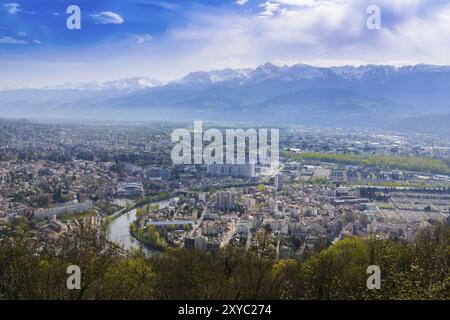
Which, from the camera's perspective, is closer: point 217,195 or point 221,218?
point 221,218

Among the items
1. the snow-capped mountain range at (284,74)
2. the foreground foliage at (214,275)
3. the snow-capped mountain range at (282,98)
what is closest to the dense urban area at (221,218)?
the foreground foliage at (214,275)

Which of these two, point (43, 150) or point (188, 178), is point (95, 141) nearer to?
point (43, 150)

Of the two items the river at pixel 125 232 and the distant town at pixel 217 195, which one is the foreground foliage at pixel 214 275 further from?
the river at pixel 125 232

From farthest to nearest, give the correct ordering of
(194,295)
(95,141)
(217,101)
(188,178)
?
(217,101) → (95,141) → (188,178) → (194,295)

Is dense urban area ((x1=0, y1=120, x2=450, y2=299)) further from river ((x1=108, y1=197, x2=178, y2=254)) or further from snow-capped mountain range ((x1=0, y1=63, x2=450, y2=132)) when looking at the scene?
snow-capped mountain range ((x1=0, y1=63, x2=450, y2=132))

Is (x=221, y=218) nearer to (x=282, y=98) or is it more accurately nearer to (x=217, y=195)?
(x=217, y=195)

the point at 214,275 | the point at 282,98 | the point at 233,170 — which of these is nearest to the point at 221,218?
the point at 214,275
